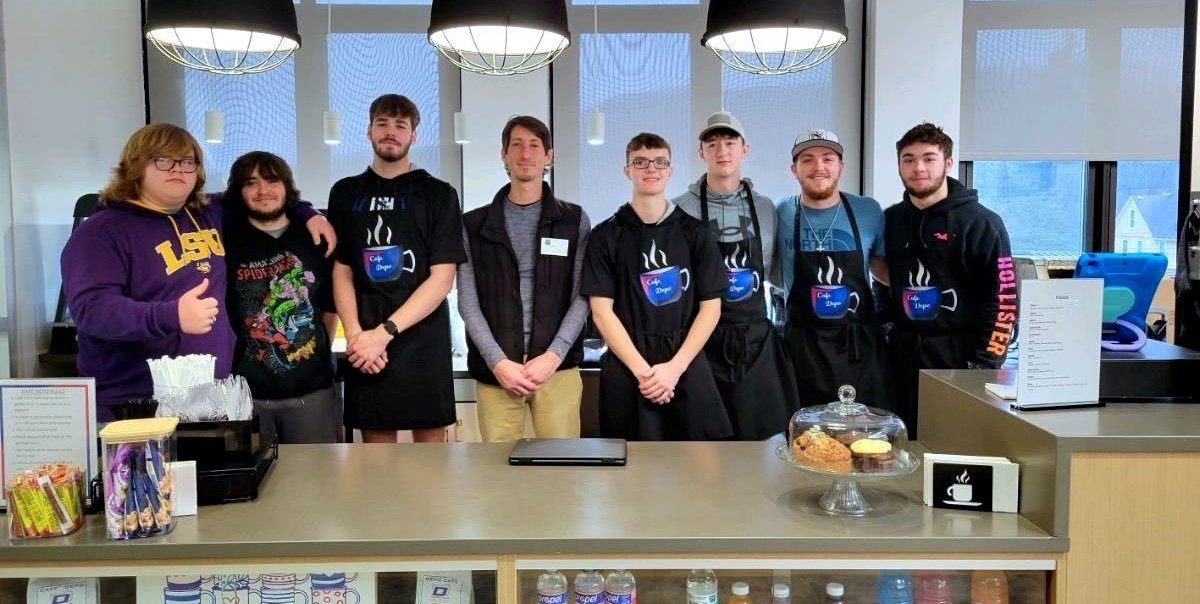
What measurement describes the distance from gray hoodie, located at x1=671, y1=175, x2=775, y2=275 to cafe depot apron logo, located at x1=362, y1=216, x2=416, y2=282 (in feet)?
3.29

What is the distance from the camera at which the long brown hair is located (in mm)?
2352

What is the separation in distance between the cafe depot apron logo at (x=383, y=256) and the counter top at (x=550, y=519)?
104 centimetres

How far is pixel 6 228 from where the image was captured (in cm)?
372

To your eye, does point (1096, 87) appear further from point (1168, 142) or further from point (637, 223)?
point (637, 223)

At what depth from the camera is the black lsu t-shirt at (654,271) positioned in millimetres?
2918

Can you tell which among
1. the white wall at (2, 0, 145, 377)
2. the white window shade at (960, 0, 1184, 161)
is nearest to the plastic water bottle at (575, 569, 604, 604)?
the white wall at (2, 0, 145, 377)

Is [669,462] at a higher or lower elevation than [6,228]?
lower

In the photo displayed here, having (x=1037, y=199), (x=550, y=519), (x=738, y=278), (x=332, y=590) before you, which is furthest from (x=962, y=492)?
(x=1037, y=199)

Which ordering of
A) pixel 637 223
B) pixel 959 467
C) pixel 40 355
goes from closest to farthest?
pixel 959 467 → pixel 637 223 → pixel 40 355

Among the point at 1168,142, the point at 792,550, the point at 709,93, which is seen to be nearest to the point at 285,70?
the point at 709,93

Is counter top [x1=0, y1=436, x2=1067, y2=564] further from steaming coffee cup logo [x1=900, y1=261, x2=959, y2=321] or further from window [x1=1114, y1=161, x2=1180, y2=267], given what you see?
window [x1=1114, y1=161, x2=1180, y2=267]

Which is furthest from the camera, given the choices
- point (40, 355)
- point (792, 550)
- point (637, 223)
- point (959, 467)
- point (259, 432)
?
point (40, 355)

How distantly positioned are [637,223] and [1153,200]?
Result: 456 centimetres

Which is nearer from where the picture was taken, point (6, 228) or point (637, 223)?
point (637, 223)
